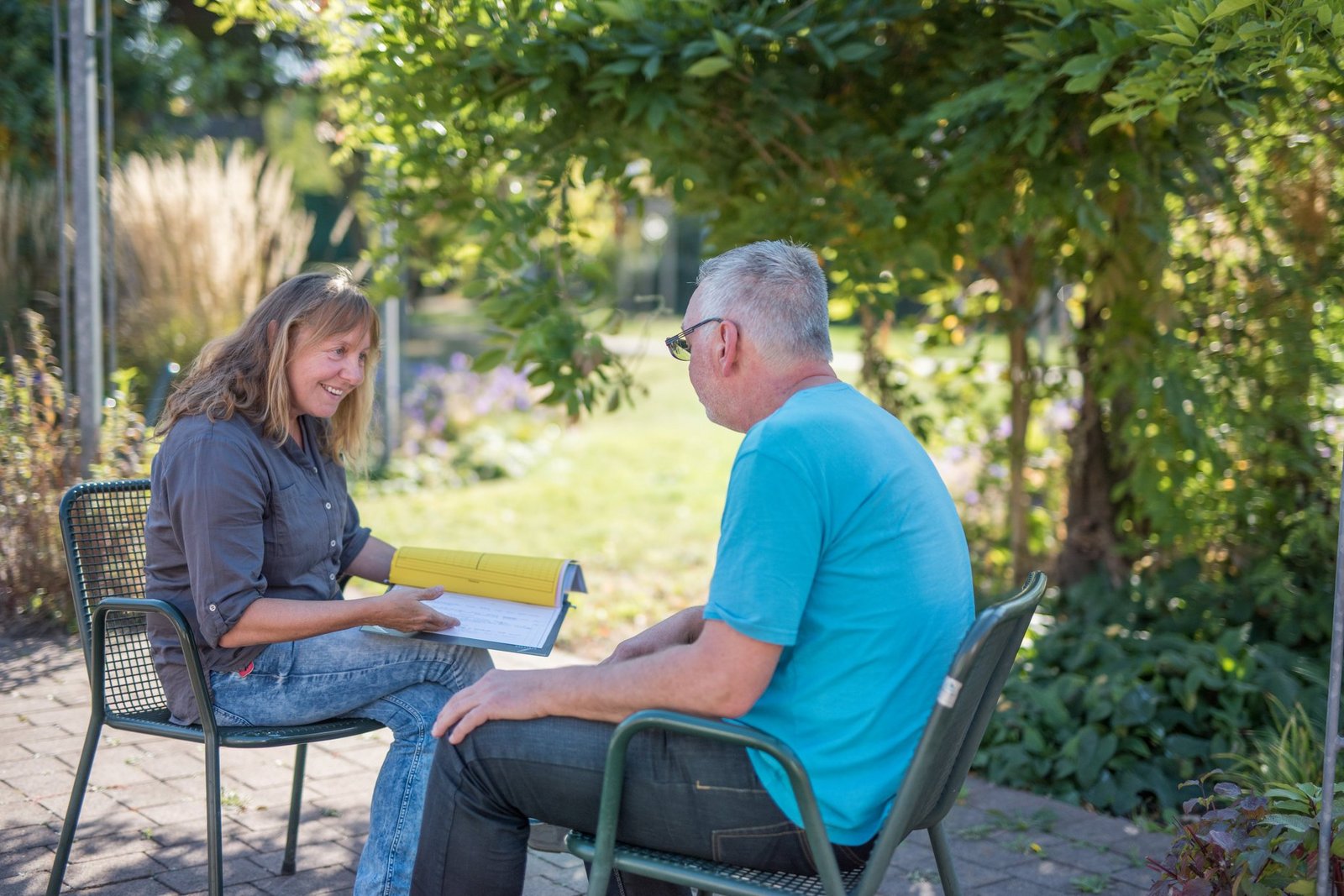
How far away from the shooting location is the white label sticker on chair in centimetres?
183

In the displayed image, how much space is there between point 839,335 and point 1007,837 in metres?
19.0

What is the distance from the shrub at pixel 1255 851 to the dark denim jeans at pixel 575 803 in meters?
0.73

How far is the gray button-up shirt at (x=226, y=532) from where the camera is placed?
2.41 meters

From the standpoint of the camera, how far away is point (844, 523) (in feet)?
6.36

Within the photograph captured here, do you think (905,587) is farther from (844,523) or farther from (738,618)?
(738,618)

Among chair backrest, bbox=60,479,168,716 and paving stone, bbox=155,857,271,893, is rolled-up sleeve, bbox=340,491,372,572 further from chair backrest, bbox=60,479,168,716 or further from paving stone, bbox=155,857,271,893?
paving stone, bbox=155,857,271,893

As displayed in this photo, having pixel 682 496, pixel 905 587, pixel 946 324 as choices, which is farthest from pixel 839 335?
pixel 905 587

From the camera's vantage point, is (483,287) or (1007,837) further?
(483,287)

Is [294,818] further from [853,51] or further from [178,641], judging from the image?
[853,51]

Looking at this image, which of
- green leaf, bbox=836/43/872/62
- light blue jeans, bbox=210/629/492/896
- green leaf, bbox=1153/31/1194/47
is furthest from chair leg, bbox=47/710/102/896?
green leaf, bbox=1153/31/1194/47

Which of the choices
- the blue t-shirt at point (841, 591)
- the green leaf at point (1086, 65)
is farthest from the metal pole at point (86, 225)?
the blue t-shirt at point (841, 591)

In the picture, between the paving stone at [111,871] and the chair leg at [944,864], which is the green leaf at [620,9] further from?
the paving stone at [111,871]

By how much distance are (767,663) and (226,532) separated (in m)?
1.16

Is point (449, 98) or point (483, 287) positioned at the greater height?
point (449, 98)
